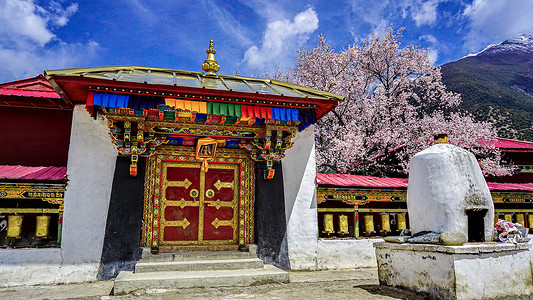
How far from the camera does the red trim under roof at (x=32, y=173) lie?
6.77 meters

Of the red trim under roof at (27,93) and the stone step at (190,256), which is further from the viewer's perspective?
the red trim under roof at (27,93)

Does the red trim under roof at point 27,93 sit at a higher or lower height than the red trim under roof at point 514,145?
higher

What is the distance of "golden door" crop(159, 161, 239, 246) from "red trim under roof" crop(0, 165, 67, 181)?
2.12 meters

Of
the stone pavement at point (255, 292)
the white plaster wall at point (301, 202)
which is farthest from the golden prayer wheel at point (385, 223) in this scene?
the stone pavement at point (255, 292)

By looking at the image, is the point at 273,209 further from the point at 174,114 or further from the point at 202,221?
the point at 174,114

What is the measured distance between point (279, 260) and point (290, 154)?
8.33ft

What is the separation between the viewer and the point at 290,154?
8.59m

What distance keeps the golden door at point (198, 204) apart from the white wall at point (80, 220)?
50.0 inches

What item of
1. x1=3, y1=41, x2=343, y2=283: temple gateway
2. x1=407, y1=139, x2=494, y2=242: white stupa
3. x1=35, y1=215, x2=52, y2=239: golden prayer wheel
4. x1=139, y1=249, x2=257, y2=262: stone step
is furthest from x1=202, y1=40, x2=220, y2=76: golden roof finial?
x1=407, y1=139, x2=494, y2=242: white stupa

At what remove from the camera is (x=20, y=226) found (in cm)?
686

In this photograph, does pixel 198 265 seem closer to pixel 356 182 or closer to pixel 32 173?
pixel 32 173

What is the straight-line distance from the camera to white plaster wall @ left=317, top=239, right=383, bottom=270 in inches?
330

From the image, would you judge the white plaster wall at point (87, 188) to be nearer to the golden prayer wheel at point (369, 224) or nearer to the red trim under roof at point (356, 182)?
the red trim under roof at point (356, 182)

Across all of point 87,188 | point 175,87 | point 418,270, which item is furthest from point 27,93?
point 418,270
